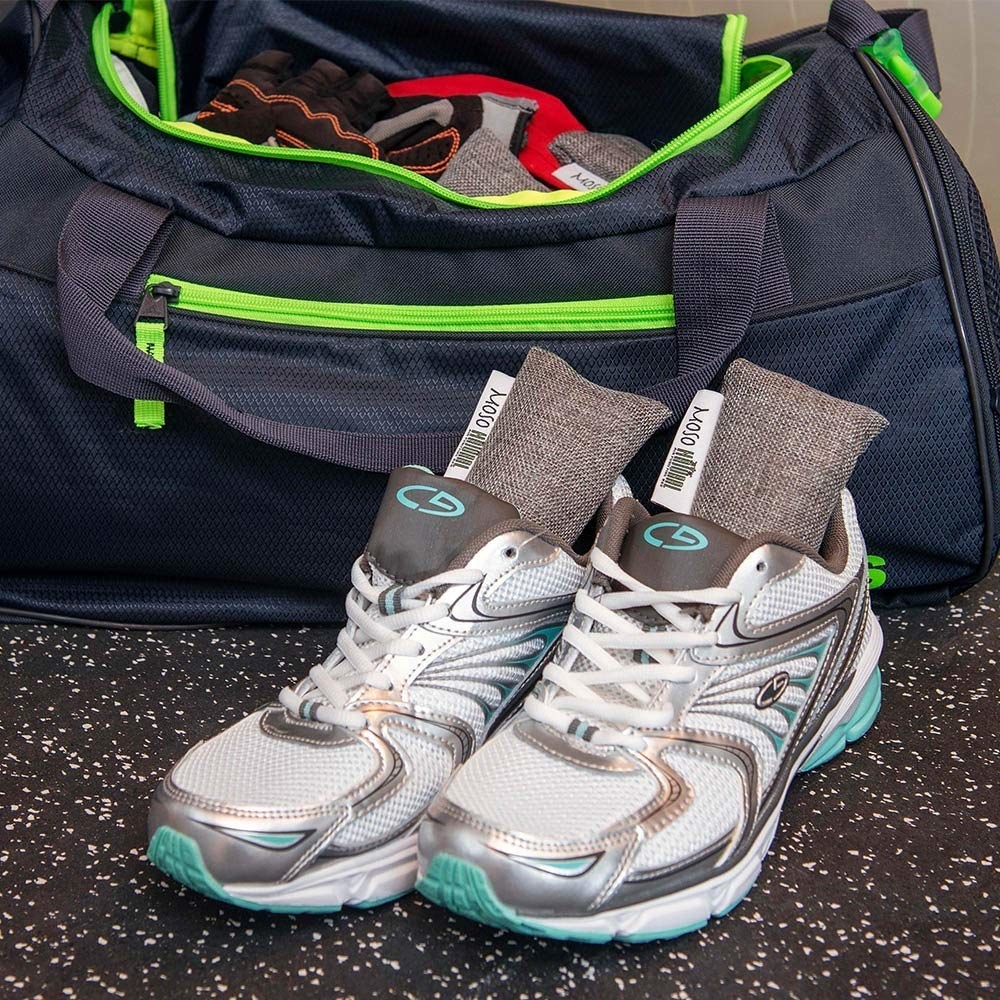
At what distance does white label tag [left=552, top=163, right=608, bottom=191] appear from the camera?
910 millimetres

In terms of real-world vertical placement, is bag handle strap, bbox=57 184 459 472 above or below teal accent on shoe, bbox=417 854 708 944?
above

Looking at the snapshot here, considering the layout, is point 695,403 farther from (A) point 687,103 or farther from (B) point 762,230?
(A) point 687,103

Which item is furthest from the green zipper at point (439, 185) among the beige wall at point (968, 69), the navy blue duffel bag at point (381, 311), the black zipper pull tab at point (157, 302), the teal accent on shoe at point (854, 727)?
the teal accent on shoe at point (854, 727)

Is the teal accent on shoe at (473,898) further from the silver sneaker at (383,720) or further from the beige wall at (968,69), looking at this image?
the beige wall at (968,69)

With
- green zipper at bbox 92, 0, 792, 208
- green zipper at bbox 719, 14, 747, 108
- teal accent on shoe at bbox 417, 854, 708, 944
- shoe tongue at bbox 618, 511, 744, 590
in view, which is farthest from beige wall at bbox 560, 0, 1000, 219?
teal accent on shoe at bbox 417, 854, 708, 944

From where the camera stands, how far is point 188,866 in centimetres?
51

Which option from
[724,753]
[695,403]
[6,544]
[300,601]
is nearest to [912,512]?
[695,403]

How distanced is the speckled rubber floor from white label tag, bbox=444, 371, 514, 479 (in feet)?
0.60

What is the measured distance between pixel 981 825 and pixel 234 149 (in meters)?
0.62

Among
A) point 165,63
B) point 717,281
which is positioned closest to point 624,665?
point 717,281

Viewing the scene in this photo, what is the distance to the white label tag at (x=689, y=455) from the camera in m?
0.70

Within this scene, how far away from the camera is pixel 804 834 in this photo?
613 millimetres

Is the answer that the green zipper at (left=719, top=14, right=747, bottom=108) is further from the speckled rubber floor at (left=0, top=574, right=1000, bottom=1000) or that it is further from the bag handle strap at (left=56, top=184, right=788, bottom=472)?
the speckled rubber floor at (left=0, top=574, right=1000, bottom=1000)

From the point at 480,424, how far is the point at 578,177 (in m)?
0.28
